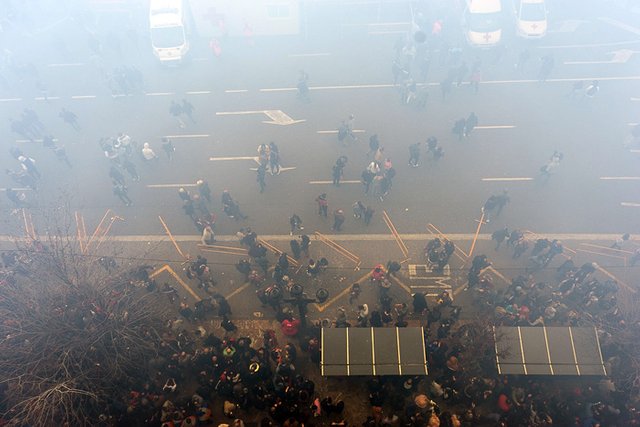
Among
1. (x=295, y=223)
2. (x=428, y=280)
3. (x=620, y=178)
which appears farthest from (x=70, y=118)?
(x=620, y=178)

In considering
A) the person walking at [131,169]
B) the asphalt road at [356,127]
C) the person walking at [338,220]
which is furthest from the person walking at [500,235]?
the person walking at [131,169]

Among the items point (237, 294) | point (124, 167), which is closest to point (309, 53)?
point (124, 167)

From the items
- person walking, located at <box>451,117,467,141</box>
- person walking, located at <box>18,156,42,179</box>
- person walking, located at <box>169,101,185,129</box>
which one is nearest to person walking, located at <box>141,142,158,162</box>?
person walking, located at <box>169,101,185,129</box>

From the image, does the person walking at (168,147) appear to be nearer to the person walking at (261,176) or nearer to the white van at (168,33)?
the person walking at (261,176)

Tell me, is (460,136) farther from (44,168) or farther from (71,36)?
(71,36)

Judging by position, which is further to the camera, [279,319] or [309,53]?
[309,53]
